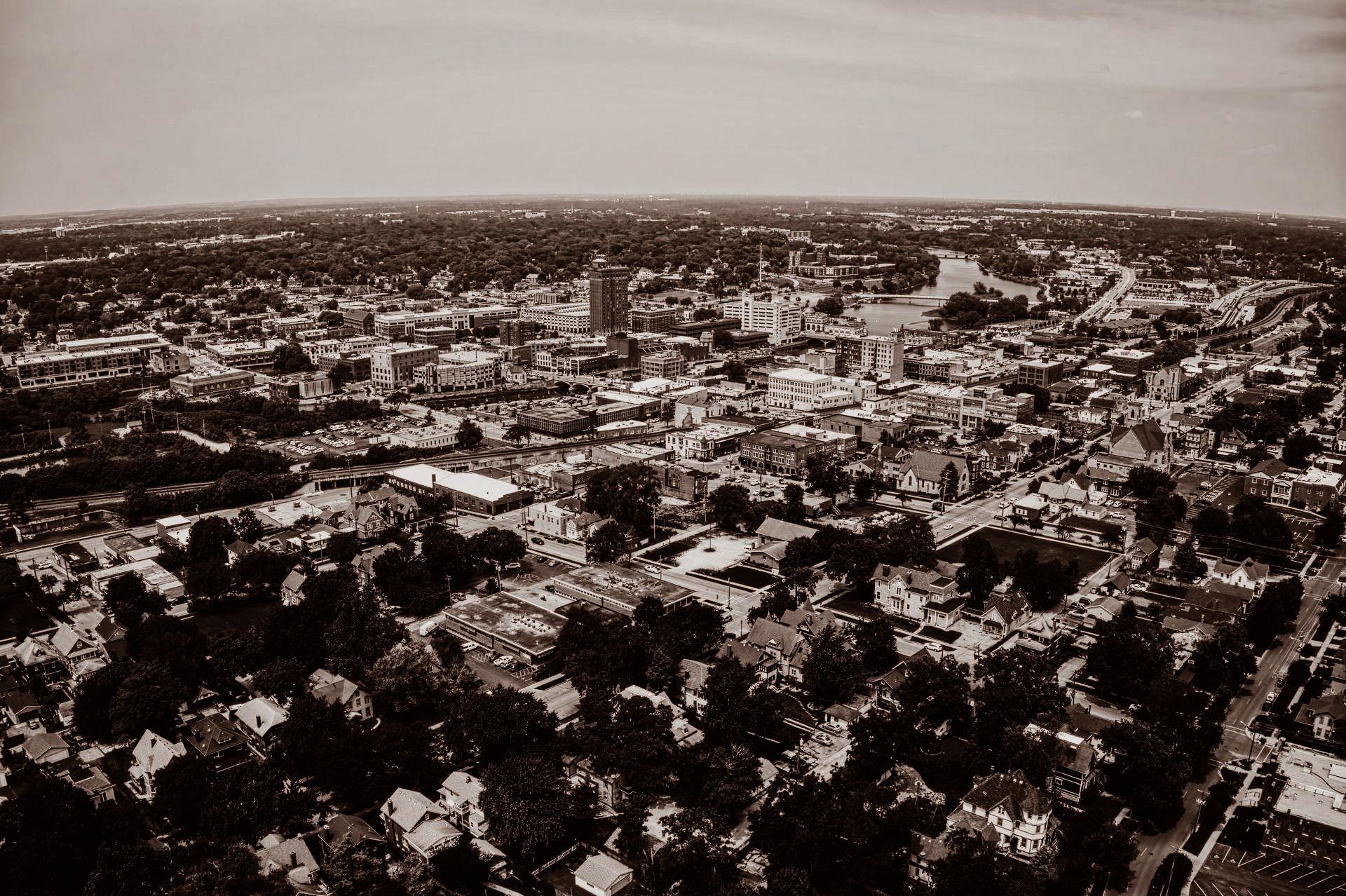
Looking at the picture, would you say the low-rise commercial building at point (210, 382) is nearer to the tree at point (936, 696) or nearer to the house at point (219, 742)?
the house at point (219, 742)

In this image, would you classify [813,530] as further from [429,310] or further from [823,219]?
[823,219]

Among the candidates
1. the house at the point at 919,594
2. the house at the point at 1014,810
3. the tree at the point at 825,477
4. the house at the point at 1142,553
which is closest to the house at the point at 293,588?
the house at the point at 919,594

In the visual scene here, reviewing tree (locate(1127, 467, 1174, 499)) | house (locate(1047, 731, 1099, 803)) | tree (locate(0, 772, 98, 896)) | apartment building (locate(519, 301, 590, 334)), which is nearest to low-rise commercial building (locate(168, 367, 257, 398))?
apartment building (locate(519, 301, 590, 334))

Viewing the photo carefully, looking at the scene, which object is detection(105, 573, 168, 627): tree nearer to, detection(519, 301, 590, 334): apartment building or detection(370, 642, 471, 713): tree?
detection(370, 642, 471, 713): tree

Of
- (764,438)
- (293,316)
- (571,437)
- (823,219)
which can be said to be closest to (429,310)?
(293,316)

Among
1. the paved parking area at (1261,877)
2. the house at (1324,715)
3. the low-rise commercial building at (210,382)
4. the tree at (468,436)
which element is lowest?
the paved parking area at (1261,877)

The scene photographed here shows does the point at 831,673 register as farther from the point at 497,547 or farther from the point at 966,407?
the point at 966,407

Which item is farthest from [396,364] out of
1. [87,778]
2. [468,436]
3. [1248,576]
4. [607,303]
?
[1248,576]
